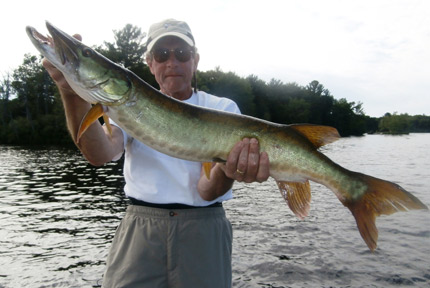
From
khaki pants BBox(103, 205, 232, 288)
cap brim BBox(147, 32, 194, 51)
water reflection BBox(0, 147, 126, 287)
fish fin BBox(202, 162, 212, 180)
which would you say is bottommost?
water reflection BBox(0, 147, 126, 287)

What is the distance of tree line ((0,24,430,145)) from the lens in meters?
50.2

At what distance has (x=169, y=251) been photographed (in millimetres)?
2705

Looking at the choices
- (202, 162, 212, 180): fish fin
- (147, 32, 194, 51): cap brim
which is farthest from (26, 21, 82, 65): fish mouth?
(202, 162, 212, 180): fish fin

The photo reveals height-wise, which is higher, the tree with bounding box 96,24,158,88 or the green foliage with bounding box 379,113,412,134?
the tree with bounding box 96,24,158,88

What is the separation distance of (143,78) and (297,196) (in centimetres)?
5244

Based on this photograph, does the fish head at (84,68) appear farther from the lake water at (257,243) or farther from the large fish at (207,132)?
the lake water at (257,243)

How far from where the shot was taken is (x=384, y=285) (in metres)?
6.05

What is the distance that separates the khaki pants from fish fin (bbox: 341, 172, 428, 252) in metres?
1.08

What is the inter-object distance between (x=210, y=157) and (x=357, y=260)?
567cm

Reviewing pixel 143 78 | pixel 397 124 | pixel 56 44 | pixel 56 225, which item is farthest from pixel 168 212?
pixel 397 124

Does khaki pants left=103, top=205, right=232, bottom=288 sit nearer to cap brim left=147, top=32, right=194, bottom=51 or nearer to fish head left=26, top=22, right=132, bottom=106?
fish head left=26, top=22, right=132, bottom=106

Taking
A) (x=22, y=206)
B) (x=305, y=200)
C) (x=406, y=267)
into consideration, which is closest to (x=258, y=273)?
(x=406, y=267)

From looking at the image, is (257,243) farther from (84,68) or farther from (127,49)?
(127,49)

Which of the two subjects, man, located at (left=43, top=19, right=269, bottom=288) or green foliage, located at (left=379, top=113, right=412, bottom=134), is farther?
green foliage, located at (left=379, top=113, right=412, bottom=134)
